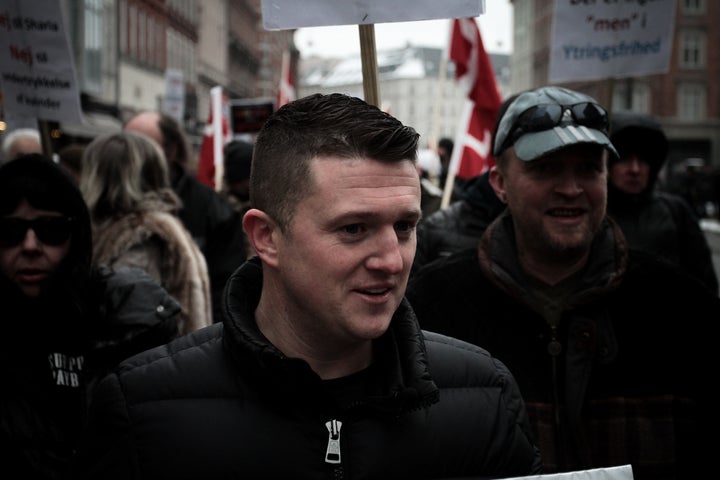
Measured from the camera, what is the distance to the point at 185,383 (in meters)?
2.33

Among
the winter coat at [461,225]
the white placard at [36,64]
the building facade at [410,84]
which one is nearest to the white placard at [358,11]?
the winter coat at [461,225]

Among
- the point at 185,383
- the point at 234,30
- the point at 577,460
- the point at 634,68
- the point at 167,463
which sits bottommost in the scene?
the point at 577,460

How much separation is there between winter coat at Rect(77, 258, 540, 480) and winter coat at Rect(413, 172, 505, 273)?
2.34 metres

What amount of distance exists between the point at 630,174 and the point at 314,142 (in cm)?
346

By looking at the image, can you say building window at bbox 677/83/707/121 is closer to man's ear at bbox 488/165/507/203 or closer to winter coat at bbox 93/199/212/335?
winter coat at bbox 93/199/212/335

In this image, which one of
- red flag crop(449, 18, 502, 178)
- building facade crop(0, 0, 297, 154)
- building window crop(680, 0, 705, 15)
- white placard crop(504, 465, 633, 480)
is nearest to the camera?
white placard crop(504, 465, 633, 480)

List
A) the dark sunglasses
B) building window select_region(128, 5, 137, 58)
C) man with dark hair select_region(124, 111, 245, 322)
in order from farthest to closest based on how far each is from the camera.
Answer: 1. building window select_region(128, 5, 137, 58)
2. man with dark hair select_region(124, 111, 245, 322)
3. the dark sunglasses

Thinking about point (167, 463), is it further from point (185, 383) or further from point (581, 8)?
point (581, 8)

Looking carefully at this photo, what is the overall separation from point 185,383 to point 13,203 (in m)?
1.54

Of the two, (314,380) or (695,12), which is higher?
(695,12)

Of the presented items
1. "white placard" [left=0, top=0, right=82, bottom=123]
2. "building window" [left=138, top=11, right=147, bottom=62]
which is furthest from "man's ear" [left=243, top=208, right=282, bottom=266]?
"building window" [left=138, top=11, right=147, bottom=62]

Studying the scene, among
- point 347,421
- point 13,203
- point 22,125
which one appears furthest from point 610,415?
point 22,125

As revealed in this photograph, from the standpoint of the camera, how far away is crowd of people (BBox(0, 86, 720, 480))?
2254mm

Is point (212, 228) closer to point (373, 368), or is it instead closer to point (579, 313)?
point (579, 313)
